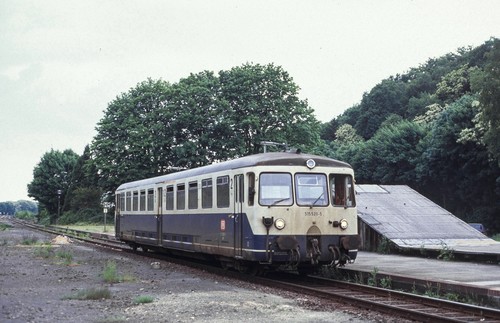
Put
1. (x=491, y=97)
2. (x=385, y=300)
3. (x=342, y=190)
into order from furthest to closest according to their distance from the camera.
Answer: (x=491, y=97) → (x=342, y=190) → (x=385, y=300)

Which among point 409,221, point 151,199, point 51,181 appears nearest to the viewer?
point 151,199

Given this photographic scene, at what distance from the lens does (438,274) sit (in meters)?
15.8

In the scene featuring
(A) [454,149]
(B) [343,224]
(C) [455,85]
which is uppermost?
(C) [455,85]

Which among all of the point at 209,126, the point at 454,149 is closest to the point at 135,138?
the point at 209,126

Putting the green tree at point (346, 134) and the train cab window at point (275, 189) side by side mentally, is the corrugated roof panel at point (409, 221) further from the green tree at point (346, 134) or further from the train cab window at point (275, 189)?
the green tree at point (346, 134)

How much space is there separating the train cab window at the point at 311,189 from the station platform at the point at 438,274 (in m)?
2.21

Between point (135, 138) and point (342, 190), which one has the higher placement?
point (135, 138)

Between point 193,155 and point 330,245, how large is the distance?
3581 centimetres

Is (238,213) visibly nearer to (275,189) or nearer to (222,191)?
(275,189)

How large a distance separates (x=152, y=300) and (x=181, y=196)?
898 cm

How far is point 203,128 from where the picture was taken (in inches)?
2047

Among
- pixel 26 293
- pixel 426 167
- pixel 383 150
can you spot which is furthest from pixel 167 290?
pixel 383 150

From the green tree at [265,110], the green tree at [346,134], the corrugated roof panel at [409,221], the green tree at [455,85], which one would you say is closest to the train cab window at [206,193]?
the corrugated roof panel at [409,221]

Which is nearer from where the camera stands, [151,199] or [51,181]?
[151,199]
